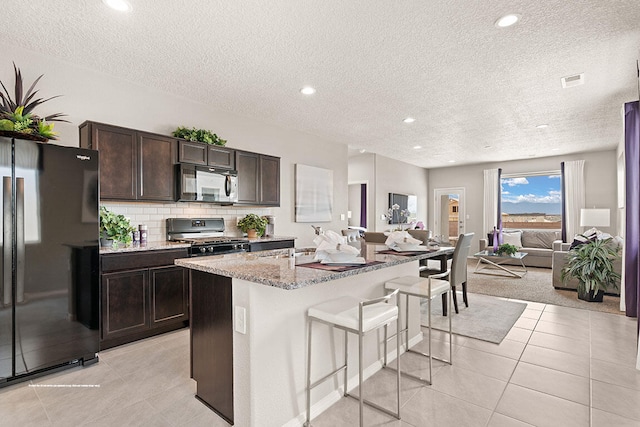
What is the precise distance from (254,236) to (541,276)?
5678 mm

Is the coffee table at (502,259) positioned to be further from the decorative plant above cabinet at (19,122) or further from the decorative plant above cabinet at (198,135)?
the decorative plant above cabinet at (19,122)

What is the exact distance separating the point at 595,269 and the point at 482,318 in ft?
6.66

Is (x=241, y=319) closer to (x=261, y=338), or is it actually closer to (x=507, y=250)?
(x=261, y=338)

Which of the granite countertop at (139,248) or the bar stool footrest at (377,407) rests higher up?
the granite countertop at (139,248)

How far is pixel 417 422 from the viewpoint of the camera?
6.01 feet

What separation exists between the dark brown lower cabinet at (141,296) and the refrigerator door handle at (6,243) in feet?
2.01

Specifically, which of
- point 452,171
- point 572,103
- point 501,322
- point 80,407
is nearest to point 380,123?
point 572,103

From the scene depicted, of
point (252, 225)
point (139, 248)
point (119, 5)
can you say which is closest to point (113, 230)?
point (139, 248)

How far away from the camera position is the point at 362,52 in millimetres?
2885

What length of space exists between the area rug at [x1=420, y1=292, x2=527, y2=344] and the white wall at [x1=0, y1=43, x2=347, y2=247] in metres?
2.62

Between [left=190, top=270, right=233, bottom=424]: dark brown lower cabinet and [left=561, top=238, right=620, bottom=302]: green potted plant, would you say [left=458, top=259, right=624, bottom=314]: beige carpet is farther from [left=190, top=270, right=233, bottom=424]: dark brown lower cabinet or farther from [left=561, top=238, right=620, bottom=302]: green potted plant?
[left=190, top=270, right=233, bottom=424]: dark brown lower cabinet

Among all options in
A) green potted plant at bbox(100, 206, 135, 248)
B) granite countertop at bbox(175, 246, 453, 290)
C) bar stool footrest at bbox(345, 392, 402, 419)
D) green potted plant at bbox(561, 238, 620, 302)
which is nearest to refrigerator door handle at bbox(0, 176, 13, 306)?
green potted plant at bbox(100, 206, 135, 248)

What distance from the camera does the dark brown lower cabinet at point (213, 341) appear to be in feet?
5.94

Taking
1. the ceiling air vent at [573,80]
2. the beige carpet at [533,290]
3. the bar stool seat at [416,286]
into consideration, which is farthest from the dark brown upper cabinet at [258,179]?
the ceiling air vent at [573,80]
